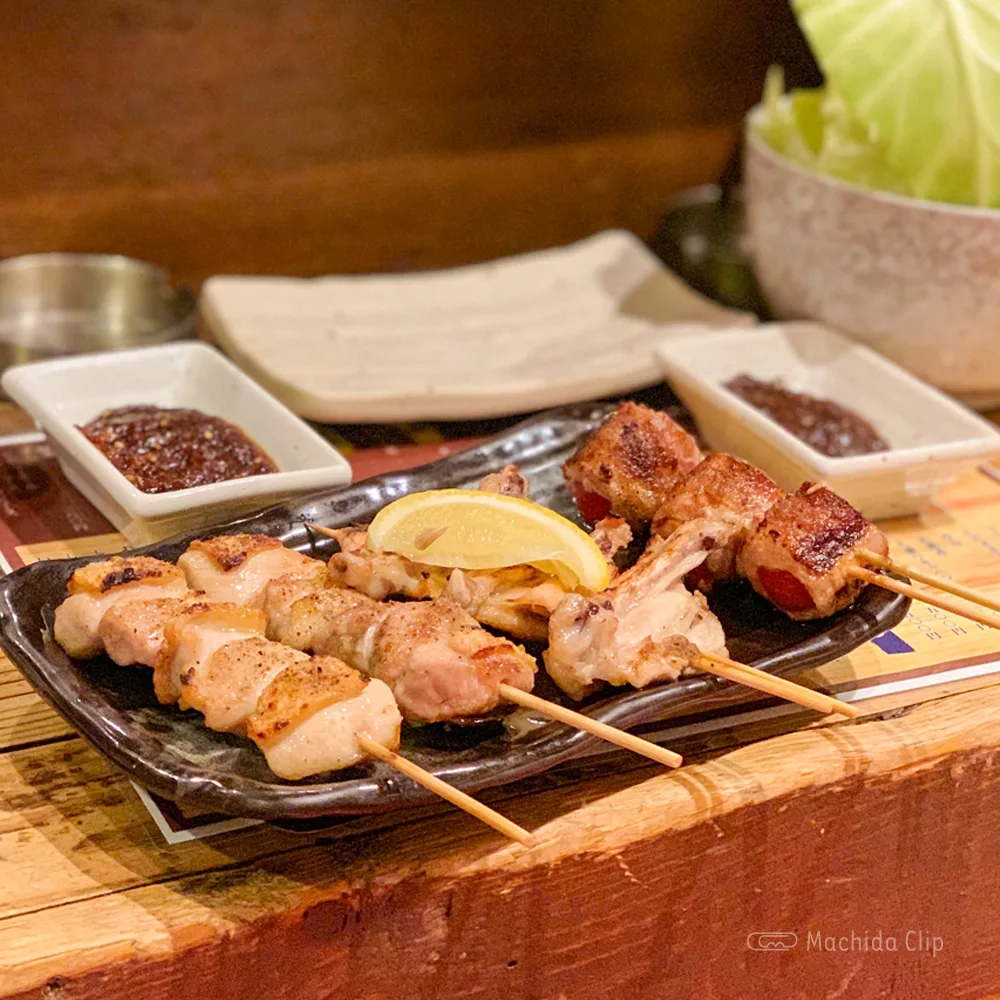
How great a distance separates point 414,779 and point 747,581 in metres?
0.90

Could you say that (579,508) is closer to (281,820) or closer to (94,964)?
(281,820)

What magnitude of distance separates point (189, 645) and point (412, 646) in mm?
337

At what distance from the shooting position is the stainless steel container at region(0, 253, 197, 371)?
12.2 ft

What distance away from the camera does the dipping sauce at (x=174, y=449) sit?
272 centimetres

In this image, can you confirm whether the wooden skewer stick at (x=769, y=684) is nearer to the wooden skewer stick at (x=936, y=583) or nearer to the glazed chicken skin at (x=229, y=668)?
the wooden skewer stick at (x=936, y=583)

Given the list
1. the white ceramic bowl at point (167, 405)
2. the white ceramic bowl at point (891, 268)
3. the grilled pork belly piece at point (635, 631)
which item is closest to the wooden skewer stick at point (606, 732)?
the grilled pork belly piece at point (635, 631)

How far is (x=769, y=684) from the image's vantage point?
1.98 m

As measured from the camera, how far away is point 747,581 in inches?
95.7

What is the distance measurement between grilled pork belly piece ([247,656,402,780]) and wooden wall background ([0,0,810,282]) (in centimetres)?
257

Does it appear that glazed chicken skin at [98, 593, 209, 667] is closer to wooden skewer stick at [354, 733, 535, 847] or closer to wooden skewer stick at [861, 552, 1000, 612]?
wooden skewer stick at [354, 733, 535, 847]

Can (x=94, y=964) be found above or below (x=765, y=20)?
below

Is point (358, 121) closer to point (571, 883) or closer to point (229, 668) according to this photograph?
point (229, 668)

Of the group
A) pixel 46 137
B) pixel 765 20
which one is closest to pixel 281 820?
pixel 46 137

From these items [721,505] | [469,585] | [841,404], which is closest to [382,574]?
[469,585]
